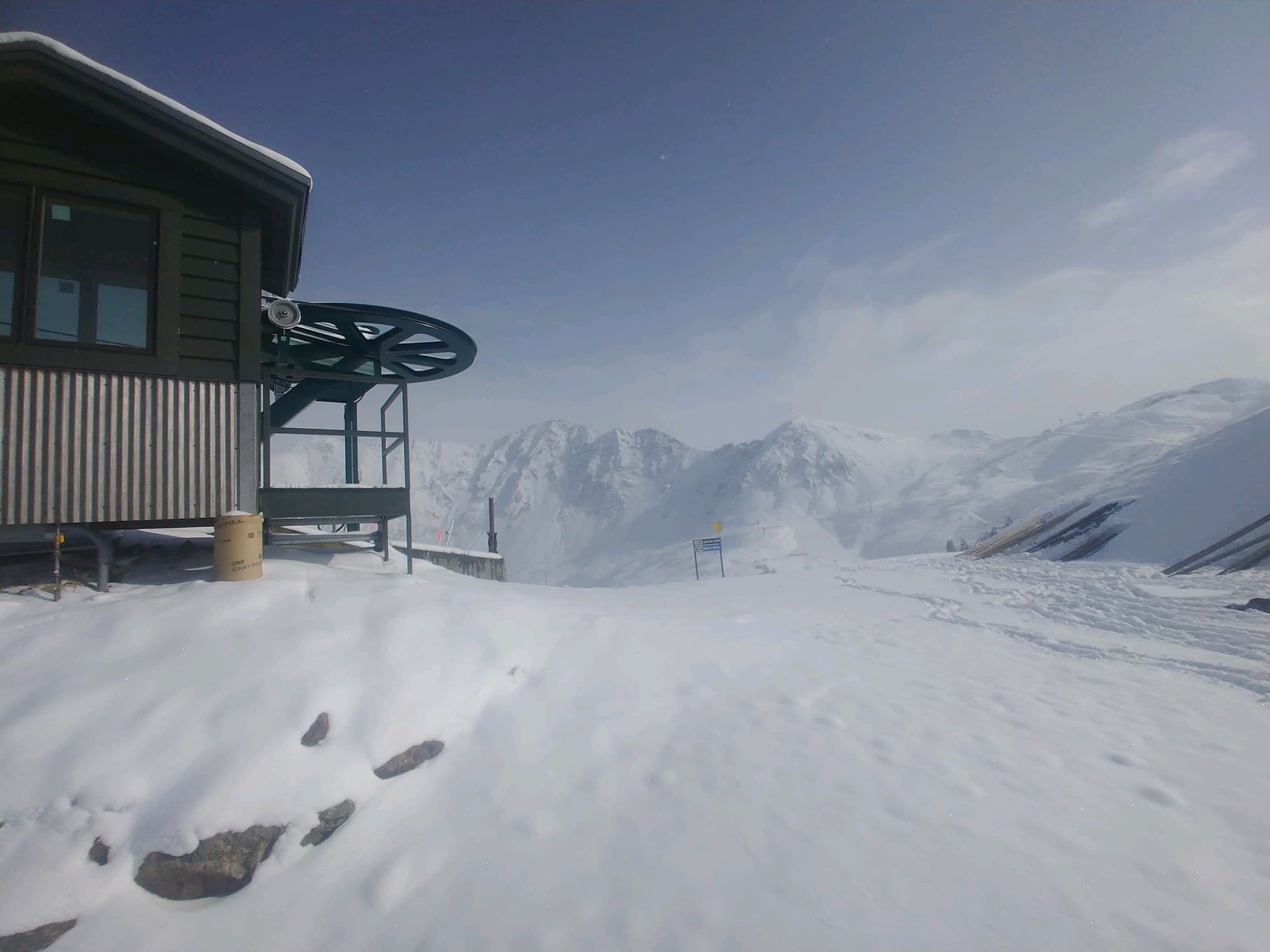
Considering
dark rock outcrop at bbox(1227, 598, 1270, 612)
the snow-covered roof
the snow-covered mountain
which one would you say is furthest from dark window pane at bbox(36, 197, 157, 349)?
dark rock outcrop at bbox(1227, 598, 1270, 612)

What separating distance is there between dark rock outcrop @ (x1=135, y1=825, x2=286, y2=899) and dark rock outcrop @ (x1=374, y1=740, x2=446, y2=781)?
2.31ft

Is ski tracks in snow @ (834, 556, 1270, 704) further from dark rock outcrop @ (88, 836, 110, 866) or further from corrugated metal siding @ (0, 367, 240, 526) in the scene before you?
corrugated metal siding @ (0, 367, 240, 526)

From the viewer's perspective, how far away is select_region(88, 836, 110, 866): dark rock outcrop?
2.81 meters

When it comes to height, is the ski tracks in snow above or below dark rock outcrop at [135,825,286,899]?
below

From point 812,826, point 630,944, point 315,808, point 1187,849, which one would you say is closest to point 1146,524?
point 1187,849

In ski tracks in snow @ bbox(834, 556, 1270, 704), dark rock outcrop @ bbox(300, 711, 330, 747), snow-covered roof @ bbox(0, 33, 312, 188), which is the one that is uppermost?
snow-covered roof @ bbox(0, 33, 312, 188)

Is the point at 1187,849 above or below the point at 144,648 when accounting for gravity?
below

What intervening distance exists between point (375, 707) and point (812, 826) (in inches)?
116

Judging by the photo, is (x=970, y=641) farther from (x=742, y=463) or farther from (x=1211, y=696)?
(x=742, y=463)

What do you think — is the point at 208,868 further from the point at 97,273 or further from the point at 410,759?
A: the point at 97,273

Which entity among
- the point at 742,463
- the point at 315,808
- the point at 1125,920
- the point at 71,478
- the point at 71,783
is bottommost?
the point at 1125,920

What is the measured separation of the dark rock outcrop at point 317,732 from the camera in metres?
3.52

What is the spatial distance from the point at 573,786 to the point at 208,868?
202 centimetres

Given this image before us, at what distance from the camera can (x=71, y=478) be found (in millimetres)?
5039
